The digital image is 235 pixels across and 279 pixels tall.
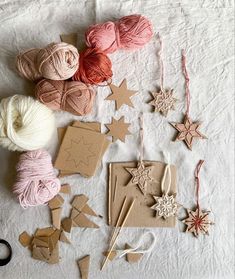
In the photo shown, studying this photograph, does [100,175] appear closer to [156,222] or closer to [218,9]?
[156,222]

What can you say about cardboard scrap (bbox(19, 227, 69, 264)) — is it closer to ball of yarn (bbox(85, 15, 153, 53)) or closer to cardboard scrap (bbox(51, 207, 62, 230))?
cardboard scrap (bbox(51, 207, 62, 230))

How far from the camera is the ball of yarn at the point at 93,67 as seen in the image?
0.80 metres

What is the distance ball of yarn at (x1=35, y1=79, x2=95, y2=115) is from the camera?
0.79 meters

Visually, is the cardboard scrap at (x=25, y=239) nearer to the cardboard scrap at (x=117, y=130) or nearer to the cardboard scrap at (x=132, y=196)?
the cardboard scrap at (x=132, y=196)

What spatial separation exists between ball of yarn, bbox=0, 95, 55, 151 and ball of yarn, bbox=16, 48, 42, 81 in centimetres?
5

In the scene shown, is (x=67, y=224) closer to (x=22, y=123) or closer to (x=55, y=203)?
(x=55, y=203)

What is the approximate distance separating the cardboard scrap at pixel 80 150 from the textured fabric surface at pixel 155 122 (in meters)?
0.02

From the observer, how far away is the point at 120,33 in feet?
2.76

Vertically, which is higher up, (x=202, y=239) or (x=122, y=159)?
(x=122, y=159)

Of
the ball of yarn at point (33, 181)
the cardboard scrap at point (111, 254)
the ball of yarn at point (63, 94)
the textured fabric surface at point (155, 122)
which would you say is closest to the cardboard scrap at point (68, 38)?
the textured fabric surface at point (155, 122)

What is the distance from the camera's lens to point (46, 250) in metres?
0.83

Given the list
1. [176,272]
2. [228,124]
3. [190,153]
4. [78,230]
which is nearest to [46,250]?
[78,230]

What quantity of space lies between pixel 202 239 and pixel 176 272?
10 cm

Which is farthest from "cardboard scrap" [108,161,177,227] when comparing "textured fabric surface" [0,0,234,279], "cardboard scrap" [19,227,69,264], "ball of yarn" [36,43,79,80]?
"ball of yarn" [36,43,79,80]
